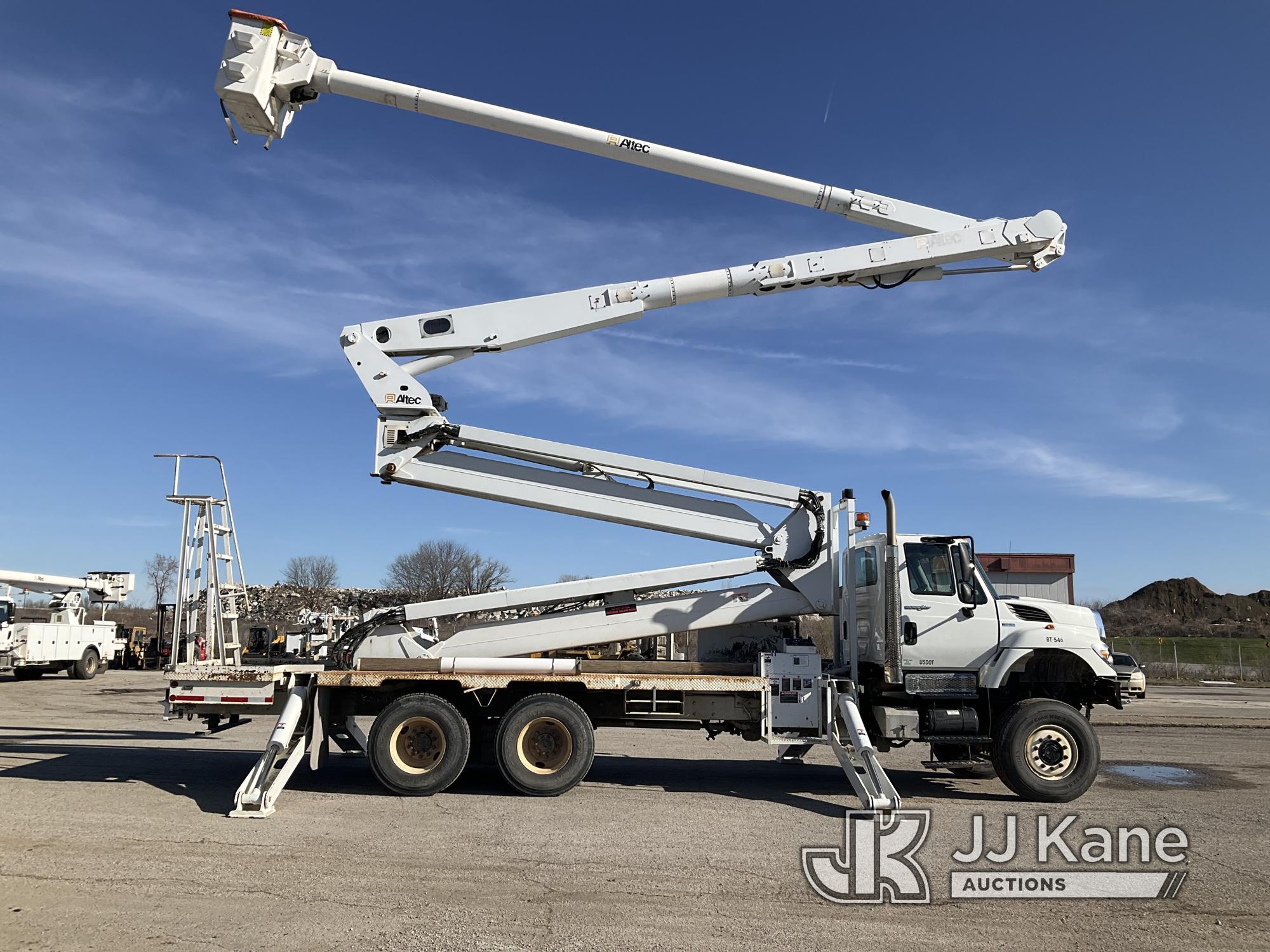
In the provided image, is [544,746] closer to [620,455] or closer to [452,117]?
[620,455]

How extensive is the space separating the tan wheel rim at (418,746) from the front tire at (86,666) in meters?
24.6

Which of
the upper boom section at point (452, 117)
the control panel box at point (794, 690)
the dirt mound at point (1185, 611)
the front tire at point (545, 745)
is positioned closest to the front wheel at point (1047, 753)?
the control panel box at point (794, 690)

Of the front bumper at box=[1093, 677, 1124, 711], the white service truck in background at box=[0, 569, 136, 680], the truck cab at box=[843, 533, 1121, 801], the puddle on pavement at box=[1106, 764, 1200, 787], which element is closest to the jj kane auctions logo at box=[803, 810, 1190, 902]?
the truck cab at box=[843, 533, 1121, 801]

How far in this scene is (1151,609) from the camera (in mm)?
99500

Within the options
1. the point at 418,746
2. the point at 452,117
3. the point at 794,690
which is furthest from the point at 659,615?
the point at 452,117

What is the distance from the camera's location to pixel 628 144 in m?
10.4

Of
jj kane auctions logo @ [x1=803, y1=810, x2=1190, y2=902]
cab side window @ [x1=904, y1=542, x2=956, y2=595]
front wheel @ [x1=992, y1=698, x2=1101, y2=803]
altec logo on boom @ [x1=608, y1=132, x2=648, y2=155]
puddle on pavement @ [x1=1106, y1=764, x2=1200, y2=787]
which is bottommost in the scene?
puddle on pavement @ [x1=1106, y1=764, x2=1200, y2=787]

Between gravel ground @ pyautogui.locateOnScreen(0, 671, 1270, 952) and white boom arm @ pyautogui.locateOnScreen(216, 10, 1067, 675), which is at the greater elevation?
white boom arm @ pyautogui.locateOnScreen(216, 10, 1067, 675)

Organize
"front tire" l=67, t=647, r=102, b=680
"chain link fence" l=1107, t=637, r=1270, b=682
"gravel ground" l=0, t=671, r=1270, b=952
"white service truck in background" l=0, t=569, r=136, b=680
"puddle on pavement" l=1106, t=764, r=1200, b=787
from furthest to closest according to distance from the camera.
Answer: "chain link fence" l=1107, t=637, r=1270, b=682, "front tire" l=67, t=647, r=102, b=680, "white service truck in background" l=0, t=569, r=136, b=680, "puddle on pavement" l=1106, t=764, r=1200, b=787, "gravel ground" l=0, t=671, r=1270, b=952

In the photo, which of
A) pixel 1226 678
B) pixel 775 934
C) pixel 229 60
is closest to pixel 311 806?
pixel 775 934

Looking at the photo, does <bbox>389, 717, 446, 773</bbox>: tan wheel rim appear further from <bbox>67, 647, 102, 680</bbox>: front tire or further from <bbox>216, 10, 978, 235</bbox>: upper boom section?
<bbox>67, 647, 102, 680</bbox>: front tire

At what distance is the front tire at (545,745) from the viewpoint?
9.77 meters

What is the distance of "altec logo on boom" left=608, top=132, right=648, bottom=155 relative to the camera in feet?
34.0

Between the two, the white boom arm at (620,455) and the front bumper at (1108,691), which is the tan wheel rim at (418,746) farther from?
the front bumper at (1108,691)
